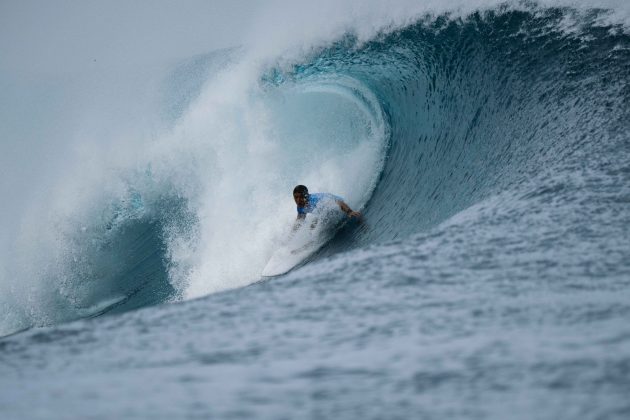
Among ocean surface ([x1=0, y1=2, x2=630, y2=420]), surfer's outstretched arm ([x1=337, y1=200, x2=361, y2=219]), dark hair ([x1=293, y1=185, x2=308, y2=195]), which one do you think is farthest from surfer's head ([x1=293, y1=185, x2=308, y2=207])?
ocean surface ([x1=0, y1=2, x2=630, y2=420])

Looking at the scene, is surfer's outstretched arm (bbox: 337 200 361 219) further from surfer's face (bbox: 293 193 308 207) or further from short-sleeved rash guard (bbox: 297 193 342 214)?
surfer's face (bbox: 293 193 308 207)

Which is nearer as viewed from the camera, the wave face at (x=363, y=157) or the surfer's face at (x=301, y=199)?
the wave face at (x=363, y=157)

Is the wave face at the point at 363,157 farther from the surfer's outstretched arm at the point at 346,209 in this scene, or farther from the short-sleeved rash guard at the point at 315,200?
the short-sleeved rash guard at the point at 315,200

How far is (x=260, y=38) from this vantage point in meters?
9.09

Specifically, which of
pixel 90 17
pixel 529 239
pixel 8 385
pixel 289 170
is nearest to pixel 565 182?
pixel 529 239

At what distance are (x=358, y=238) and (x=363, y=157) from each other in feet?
6.40

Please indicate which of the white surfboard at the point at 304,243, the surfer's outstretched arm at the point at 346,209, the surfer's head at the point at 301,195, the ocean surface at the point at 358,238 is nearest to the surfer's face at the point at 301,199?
the surfer's head at the point at 301,195

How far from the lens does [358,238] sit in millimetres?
5449

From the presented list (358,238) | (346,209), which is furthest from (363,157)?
(358,238)

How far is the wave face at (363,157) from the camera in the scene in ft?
11.2

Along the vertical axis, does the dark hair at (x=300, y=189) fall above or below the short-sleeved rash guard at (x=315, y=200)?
above

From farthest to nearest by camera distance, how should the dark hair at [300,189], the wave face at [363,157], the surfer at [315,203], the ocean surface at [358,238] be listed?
1. the surfer at [315,203]
2. the dark hair at [300,189]
3. the wave face at [363,157]
4. the ocean surface at [358,238]

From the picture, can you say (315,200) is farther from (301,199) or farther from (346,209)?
(346,209)

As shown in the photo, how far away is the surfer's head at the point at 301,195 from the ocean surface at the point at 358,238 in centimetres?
46
